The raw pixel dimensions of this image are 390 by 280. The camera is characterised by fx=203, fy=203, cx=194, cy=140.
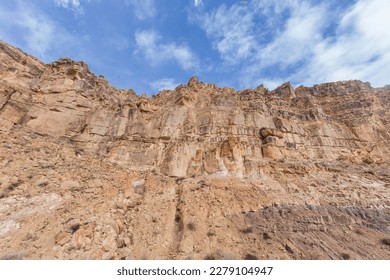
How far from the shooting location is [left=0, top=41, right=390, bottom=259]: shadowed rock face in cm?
1106

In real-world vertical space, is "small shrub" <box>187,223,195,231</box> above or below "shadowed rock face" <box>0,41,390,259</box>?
below

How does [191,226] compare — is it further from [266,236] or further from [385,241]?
[385,241]

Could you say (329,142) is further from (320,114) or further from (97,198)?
(97,198)

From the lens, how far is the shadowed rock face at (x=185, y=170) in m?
11.1

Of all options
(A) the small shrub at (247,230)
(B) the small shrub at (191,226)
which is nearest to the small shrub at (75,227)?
(B) the small shrub at (191,226)

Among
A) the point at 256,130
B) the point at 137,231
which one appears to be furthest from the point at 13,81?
the point at 256,130

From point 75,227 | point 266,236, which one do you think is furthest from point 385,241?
point 75,227

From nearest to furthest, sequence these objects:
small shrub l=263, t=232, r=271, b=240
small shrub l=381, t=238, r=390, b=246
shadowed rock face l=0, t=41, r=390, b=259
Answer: shadowed rock face l=0, t=41, r=390, b=259 < small shrub l=381, t=238, r=390, b=246 < small shrub l=263, t=232, r=271, b=240

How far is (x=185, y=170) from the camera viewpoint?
18.9 m

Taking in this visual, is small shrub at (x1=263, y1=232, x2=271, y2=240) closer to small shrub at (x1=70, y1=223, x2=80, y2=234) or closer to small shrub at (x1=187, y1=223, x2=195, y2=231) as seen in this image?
small shrub at (x1=187, y1=223, x2=195, y2=231)

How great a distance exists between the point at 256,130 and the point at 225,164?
7.57 meters

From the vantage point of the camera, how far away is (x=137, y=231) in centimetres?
1211

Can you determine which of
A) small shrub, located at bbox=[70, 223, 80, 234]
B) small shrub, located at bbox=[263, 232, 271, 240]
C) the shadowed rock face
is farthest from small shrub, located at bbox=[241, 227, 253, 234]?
small shrub, located at bbox=[70, 223, 80, 234]

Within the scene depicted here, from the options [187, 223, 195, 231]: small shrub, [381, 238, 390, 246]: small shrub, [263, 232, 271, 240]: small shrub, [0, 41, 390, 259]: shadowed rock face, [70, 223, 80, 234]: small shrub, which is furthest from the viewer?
[187, 223, 195, 231]: small shrub
